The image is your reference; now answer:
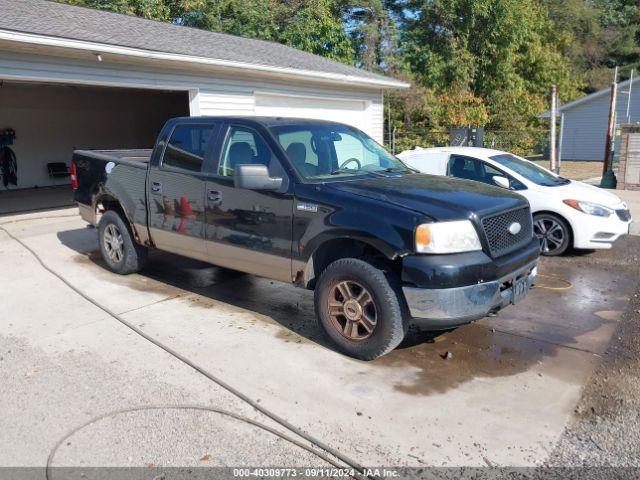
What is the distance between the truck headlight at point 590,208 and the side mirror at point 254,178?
4.88 meters

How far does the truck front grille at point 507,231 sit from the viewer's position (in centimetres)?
415

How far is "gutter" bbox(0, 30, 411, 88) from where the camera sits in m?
8.35

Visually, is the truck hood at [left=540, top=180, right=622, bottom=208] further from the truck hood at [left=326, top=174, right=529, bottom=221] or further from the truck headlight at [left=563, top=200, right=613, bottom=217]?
the truck hood at [left=326, top=174, right=529, bottom=221]

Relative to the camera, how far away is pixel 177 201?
5.61 m

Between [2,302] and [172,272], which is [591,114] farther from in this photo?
[2,302]

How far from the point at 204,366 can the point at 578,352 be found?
309 centimetres

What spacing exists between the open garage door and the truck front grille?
8.70m

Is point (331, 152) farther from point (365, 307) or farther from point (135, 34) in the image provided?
point (135, 34)

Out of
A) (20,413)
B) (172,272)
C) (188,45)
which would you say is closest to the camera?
(20,413)

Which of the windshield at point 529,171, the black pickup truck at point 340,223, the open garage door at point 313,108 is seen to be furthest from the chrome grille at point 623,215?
the open garage door at point 313,108

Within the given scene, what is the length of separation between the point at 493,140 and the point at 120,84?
2006 centimetres

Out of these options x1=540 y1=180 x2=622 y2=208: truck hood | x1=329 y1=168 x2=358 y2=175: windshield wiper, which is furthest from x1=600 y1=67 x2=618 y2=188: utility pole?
x1=329 y1=168 x2=358 y2=175: windshield wiper

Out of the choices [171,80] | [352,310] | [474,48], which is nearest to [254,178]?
[352,310]

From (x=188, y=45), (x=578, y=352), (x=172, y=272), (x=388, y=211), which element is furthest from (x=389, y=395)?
(x=188, y=45)
